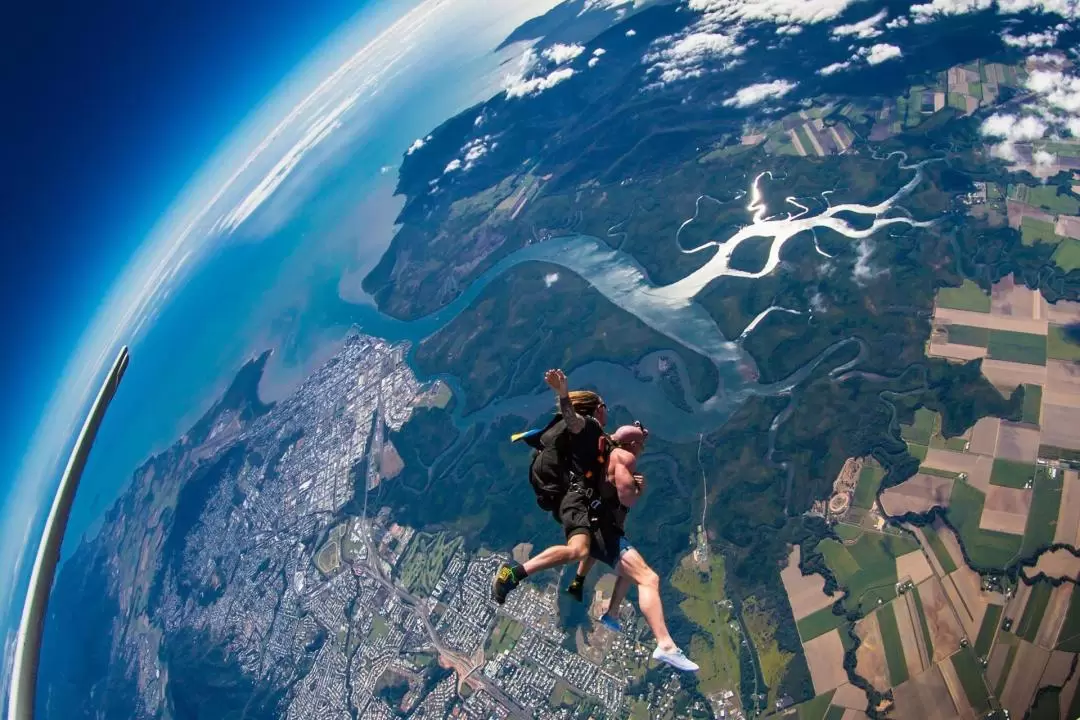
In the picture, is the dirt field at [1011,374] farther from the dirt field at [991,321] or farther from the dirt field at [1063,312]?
the dirt field at [1063,312]

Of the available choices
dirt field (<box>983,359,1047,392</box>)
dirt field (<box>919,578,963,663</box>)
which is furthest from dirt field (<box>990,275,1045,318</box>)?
dirt field (<box>919,578,963,663</box>)

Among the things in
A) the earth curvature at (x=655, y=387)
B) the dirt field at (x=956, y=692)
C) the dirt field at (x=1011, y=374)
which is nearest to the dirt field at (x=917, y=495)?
the earth curvature at (x=655, y=387)

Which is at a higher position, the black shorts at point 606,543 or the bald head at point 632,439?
the bald head at point 632,439

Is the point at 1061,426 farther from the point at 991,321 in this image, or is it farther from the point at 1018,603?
the point at 1018,603

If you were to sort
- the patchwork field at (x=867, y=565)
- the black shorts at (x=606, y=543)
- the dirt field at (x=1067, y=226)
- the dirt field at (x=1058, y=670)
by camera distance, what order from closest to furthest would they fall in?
the black shorts at (x=606, y=543) → the dirt field at (x=1058, y=670) → the patchwork field at (x=867, y=565) → the dirt field at (x=1067, y=226)

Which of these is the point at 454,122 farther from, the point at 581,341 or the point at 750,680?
the point at 750,680

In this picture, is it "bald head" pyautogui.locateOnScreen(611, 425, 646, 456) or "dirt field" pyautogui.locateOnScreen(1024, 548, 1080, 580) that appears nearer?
"bald head" pyautogui.locateOnScreen(611, 425, 646, 456)

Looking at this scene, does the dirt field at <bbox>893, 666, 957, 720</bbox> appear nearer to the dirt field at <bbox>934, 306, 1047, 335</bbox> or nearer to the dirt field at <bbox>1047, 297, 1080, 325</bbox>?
the dirt field at <bbox>934, 306, 1047, 335</bbox>
